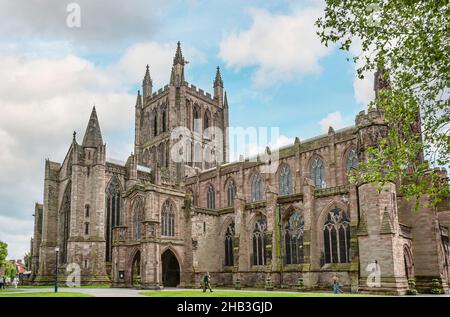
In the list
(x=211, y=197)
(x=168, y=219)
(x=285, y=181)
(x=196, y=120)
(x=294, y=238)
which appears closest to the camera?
(x=294, y=238)

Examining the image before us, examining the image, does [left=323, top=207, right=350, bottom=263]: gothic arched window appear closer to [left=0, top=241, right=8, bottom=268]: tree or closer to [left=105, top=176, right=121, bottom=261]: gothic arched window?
[left=105, top=176, right=121, bottom=261]: gothic arched window

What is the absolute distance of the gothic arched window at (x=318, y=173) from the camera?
42344 mm

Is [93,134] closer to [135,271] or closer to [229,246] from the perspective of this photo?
[135,271]

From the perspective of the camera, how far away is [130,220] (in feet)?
122

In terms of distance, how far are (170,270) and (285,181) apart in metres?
15.3

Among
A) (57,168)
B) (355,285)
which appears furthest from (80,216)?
(355,285)

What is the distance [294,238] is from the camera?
35.0 meters

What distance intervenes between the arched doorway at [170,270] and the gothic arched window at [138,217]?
344 centimetres

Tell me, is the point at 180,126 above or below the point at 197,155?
above

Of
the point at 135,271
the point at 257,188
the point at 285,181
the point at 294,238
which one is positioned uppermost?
the point at 285,181

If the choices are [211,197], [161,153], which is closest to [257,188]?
[211,197]

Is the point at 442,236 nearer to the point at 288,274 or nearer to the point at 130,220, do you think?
the point at 288,274

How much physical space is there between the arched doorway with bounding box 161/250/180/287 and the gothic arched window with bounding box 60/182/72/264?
15676 millimetres

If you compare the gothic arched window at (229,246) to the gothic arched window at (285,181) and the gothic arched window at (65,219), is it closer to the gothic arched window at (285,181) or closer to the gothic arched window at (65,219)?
the gothic arched window at (285,181)
